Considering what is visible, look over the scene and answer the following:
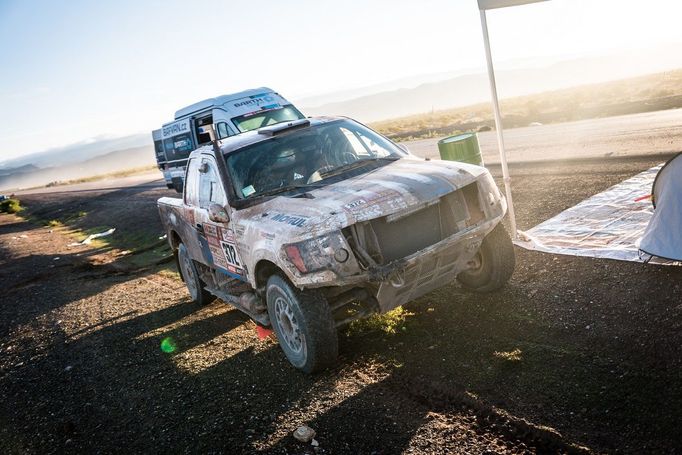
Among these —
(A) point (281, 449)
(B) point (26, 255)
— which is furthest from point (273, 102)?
(A) point (281, 449)

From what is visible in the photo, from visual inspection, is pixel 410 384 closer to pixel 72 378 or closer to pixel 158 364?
pixel 158 364

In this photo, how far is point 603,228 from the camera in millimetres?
6598

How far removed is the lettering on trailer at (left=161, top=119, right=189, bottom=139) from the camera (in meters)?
16.0

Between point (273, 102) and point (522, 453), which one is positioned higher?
point (273, 102)

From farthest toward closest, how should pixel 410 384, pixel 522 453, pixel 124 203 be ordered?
pixel 124 203 < pixel 410 384 < pixel 522 453

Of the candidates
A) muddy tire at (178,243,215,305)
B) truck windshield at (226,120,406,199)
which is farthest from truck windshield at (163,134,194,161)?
truck windshield at (226,120,406,199)

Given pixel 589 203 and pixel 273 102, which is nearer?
pixel 589 203

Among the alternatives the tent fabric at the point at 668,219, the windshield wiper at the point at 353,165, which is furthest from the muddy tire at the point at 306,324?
the tent fabric at the point at 668,219

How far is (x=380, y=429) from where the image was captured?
12.1 ft

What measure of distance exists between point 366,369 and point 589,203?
491cm

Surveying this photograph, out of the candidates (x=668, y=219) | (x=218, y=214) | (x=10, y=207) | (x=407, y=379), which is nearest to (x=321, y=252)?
(x=407, y=379)

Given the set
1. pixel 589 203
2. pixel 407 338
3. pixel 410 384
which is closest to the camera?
pixel 410 384

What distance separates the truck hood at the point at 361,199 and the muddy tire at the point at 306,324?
0.52m

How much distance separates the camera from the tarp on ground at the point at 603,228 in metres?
5.87
